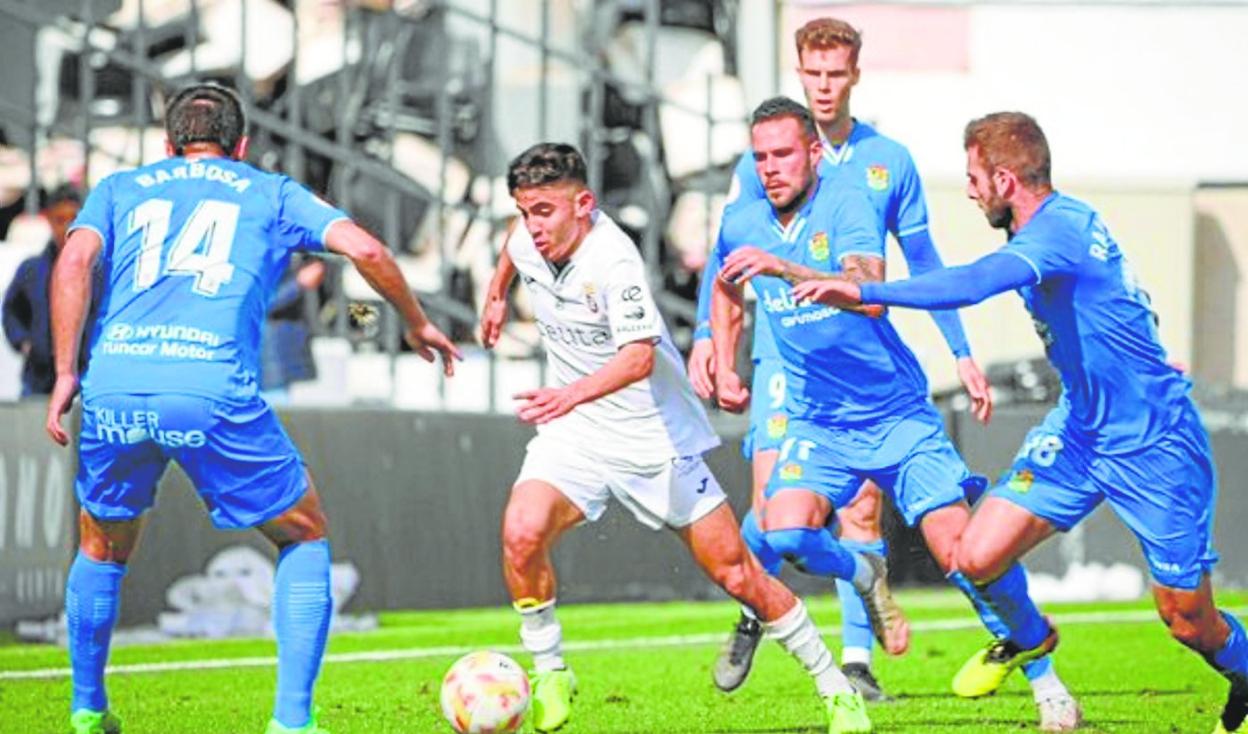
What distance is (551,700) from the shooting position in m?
10.1

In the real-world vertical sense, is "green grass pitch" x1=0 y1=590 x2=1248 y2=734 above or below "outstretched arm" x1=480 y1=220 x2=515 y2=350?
below

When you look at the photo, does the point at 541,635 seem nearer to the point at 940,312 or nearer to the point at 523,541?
the point at 523,541

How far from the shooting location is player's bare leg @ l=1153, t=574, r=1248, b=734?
10023 millimetres

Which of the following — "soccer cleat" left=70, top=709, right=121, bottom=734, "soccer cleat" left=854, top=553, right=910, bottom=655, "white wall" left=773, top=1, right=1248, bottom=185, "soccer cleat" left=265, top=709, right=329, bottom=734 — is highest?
"white wall" left=773, top=1, right=1248, bottom=185

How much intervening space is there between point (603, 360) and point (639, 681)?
2.92 m

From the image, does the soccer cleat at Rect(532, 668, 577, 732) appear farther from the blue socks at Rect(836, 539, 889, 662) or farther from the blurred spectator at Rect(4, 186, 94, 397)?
the blurred spectator at Rect(4, 186, 94, 397)

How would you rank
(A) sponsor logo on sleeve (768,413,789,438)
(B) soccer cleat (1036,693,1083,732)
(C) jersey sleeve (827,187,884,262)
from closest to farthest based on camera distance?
(B) soccer cleat (1036,693,1083,732) → (C) jersey sleeve (827,187,884,262) → (A) sponsor logo on sleeve (768,413,789,438)

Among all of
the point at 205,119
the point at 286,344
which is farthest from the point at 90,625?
the point at 286,344

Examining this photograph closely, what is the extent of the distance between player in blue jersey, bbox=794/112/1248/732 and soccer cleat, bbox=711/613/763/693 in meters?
1.54

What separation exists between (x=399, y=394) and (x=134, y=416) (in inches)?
431

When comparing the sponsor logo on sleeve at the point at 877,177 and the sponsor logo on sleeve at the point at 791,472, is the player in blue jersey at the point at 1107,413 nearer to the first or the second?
the sponsor logo on sleeve at the point at 791,472

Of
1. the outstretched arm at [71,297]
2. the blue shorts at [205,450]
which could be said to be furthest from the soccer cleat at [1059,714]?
the outstretched arm at [71,297]

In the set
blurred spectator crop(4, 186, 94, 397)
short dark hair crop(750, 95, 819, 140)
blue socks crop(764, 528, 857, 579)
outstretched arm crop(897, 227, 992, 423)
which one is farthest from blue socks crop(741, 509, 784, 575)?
blurred spectator crop(4, 186, 94, 397)

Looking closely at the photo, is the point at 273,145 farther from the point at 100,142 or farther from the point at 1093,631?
the point at 1093,631
